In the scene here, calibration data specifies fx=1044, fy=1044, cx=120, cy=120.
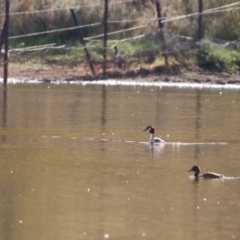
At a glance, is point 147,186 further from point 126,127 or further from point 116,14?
point 116,14

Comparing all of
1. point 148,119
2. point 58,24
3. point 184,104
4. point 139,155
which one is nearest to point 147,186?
point 139,155

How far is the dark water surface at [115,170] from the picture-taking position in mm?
14742

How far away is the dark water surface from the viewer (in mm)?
14742

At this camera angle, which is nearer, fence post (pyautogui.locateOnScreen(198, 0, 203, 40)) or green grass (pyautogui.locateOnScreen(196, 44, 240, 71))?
green grass (pyautogui.locateOnScreen(196, 44, 240, 71))

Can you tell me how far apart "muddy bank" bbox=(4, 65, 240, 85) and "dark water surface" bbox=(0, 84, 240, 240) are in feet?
41.1

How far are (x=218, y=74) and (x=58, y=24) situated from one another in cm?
1053

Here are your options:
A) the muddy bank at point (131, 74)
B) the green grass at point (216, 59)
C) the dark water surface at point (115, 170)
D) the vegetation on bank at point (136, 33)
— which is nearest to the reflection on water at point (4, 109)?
the dark water surface at point (115, 170)

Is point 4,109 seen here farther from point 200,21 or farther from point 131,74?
point 200,21

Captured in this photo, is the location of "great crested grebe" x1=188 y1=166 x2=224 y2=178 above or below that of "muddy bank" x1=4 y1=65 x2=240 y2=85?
below

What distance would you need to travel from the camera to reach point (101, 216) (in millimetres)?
15219

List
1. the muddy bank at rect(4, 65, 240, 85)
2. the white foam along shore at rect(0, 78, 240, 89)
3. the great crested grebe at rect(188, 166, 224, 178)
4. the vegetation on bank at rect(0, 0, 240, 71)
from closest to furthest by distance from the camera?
the great crested grebe at rect(188, 166, 224, 178)
the white foam along shore at rect(0, 78, 240, 89)
the muddy bank at rect(4, 65, 240, 85)
the vegetation on bank at rect(0, 0, 240, 71)

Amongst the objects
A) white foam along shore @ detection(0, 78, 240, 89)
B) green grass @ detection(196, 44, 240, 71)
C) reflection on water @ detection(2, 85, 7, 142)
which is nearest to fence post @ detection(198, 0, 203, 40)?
green grass @ detection(196, 44, 240, 71)

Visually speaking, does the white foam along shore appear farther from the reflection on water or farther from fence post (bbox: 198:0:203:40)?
fence post (bbox: 198:0:203:40)

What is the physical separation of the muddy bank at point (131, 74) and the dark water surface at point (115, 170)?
41.1 ft
